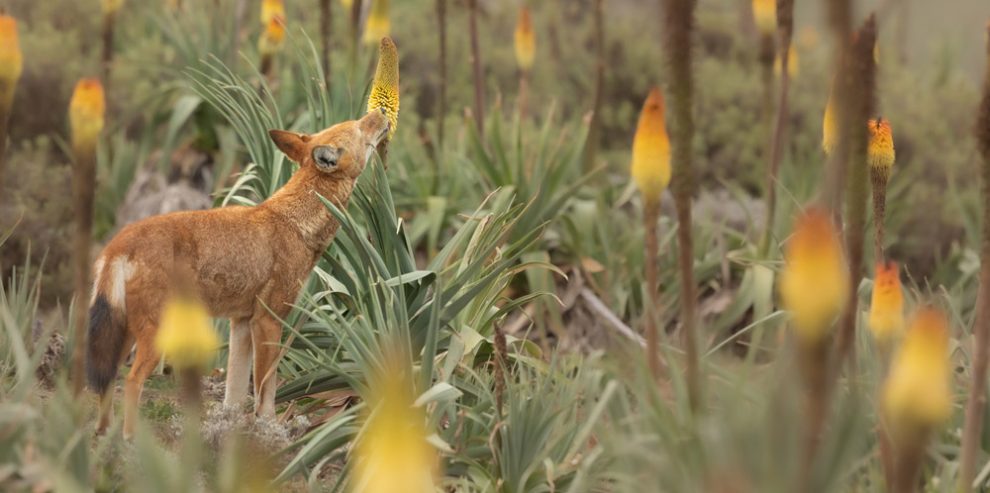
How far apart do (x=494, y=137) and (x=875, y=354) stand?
4646 millimetres

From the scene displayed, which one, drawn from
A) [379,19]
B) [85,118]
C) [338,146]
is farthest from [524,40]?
[85,118]

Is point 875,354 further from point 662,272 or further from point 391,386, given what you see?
point 662,272

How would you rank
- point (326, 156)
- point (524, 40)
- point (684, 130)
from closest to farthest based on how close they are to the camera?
point (684, 130)
point (326, 156)
point (524, 40)

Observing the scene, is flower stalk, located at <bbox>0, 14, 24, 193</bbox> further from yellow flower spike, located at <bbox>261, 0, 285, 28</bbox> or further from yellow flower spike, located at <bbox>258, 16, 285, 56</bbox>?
yellow flower spike, located at <bbox>261, 0, 285, 28</bbox>

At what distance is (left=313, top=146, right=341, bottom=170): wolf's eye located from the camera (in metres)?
5.33

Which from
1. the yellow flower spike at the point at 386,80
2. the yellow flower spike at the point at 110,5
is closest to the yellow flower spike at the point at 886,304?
the yellow flower spike at the point at 386,80

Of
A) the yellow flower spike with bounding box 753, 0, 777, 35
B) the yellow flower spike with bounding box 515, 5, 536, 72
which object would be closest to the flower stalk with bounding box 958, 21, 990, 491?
the yellow flower spike with bounding box 753, 0, 777, 35

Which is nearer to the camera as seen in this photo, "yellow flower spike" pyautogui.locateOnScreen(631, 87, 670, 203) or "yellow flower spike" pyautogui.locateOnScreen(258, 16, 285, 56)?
"yellow flower spike" pyautogui.locateOnScreen(631, 87, 670, 203)

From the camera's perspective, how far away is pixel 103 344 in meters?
4.63

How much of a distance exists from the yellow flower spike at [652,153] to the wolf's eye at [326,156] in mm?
1808

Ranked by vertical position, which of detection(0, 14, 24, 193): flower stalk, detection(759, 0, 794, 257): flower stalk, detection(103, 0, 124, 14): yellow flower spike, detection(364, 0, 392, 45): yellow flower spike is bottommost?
detection(759, 0, 794, 257): flower stalk

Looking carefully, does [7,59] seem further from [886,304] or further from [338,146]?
[886,304]

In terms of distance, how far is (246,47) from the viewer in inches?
427

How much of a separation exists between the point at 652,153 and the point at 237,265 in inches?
72.9
